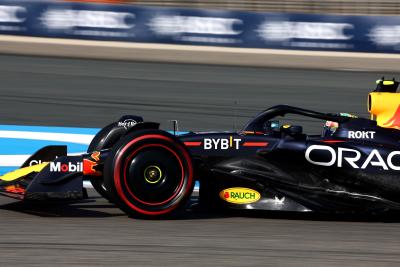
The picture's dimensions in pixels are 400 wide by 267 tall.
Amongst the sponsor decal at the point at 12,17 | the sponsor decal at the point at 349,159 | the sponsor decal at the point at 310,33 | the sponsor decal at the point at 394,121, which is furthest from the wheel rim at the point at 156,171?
the sponsor decal at the point at 12,17

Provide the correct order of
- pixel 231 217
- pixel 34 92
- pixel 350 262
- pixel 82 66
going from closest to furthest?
pixel 350 262
pixel 231 217
pixel 34 92
pixel 82 66

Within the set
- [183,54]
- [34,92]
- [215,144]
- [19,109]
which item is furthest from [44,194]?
[183,54]

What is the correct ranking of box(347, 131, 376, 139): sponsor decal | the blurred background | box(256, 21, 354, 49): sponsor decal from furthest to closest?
box(256, 21, 354, 49): sponsor decal → box(347, 131, 376, 139): sponsor decal → the blurred background

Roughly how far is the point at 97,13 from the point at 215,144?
13.7 m

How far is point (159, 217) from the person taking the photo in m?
6.87

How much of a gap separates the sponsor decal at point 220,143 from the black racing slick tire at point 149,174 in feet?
1.13

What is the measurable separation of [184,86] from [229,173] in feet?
32.2

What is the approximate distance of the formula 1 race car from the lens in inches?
266

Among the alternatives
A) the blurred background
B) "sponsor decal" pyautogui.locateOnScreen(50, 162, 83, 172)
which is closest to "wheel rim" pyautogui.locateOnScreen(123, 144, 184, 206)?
the blurred background

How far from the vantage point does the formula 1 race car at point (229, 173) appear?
6.76m

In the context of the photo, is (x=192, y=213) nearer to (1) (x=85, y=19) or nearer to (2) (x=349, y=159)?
(2) (x=349, y=159)

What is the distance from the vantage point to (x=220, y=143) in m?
7.13

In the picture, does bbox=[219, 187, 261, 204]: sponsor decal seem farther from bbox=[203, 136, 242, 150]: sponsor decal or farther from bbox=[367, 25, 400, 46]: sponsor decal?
bbox=[367, 25, 400, 46]: sponsor decal

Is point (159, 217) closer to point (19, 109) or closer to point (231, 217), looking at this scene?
point (231, 217)
